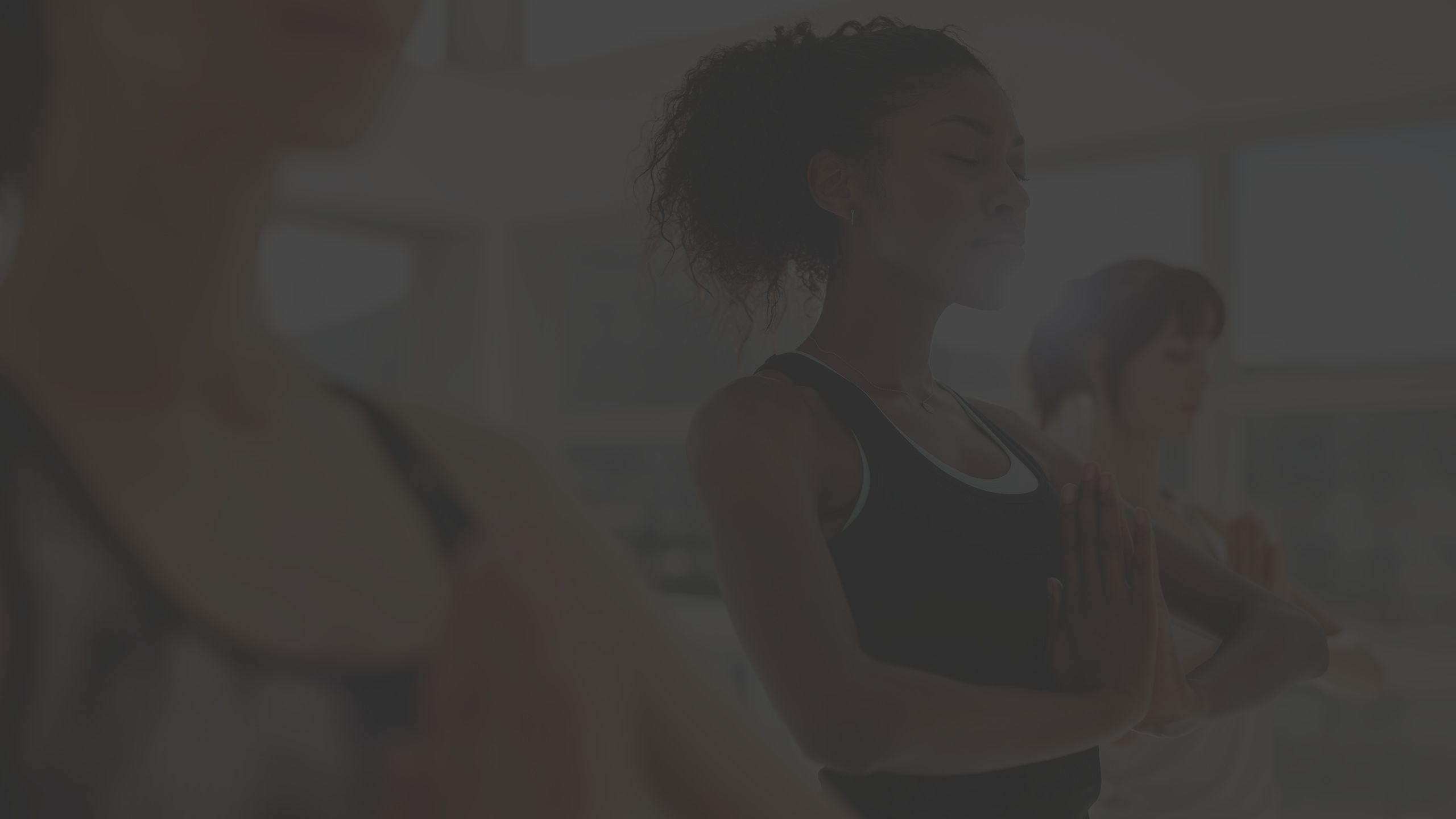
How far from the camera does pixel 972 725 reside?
2.28ft

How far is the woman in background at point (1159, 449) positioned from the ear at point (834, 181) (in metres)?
0.58

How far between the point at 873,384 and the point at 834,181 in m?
0.14

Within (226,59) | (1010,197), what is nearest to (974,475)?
(1010,197)

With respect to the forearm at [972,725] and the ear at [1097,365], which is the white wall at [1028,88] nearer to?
the forearm at [972,725]

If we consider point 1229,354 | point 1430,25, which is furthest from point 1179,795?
point 1430,25

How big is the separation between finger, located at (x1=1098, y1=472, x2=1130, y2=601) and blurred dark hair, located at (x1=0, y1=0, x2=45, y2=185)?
Answer: 2.07 ft

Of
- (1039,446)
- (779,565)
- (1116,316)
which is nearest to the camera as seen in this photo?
(779,565)

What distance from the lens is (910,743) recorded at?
0.67 meters

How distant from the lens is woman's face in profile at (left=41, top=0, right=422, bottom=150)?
0.38 m

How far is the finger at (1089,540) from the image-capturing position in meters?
0.78

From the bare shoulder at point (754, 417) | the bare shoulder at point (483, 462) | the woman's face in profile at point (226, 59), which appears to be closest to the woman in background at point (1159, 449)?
the bare shoulder at point (754, 417)

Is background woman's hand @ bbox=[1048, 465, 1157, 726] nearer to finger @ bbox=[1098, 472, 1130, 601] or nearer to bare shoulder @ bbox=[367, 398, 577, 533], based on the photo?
finger @ bbox=[1098, 472, 1130, 601]

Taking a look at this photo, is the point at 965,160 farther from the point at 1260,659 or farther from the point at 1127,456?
the point at 1127,456

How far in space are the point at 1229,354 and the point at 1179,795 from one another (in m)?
1.21
